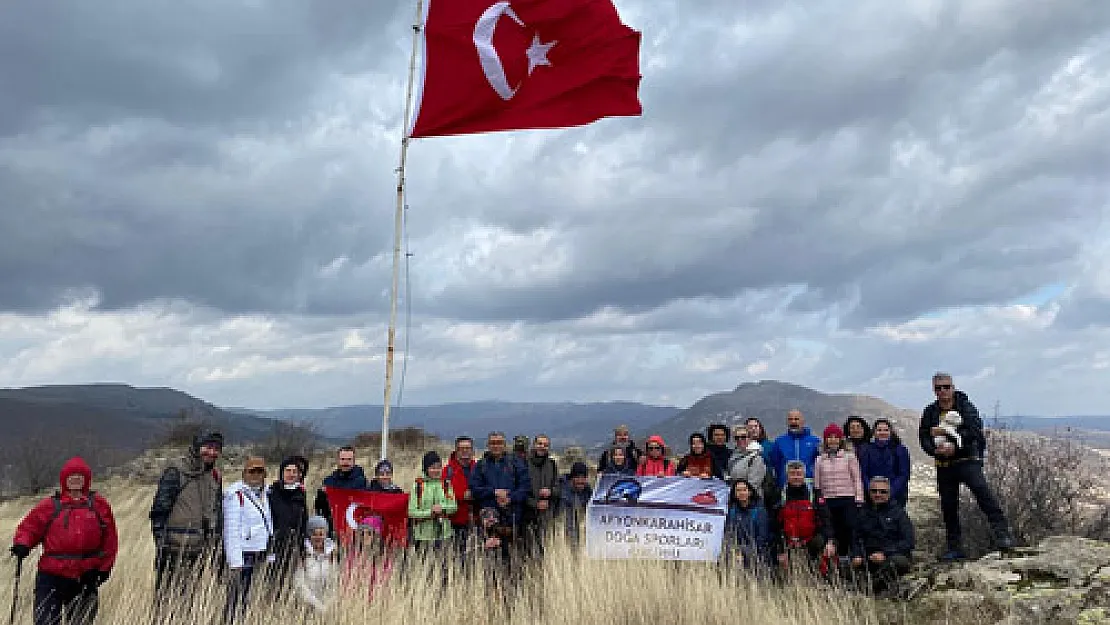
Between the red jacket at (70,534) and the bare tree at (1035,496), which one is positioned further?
the bare tree at (1035,496)

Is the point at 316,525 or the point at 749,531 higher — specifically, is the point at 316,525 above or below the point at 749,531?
above

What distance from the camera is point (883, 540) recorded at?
317 inches

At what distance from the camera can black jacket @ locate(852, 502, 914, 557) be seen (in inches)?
317

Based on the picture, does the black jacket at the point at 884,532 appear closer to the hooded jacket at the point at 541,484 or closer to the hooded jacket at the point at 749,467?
the hooded jacket at the point at 749,467

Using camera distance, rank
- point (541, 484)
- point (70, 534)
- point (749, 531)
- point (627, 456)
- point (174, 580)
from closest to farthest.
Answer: point (70, 534) → point (174, 580) → point (749, 531) → point (541, 484) → point (627, 456)

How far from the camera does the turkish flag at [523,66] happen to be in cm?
948

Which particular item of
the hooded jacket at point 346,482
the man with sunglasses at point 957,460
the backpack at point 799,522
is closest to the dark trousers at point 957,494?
the man with sunglasses at point 957,460

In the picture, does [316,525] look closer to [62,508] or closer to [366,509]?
[366,509]

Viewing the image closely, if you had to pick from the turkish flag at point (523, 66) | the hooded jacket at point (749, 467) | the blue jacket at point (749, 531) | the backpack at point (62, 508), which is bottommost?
the blue jacket at point (749, 531)

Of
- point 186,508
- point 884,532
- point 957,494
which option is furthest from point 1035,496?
point 186,508

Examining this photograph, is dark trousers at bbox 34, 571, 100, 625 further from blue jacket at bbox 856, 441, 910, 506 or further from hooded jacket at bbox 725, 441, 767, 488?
blue jacket at bbox 856, 441, 910, 506

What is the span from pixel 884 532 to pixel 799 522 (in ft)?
2.80

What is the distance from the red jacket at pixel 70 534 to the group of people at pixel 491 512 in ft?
0.04

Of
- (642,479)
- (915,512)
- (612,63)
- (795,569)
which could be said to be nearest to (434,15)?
(612,63)
